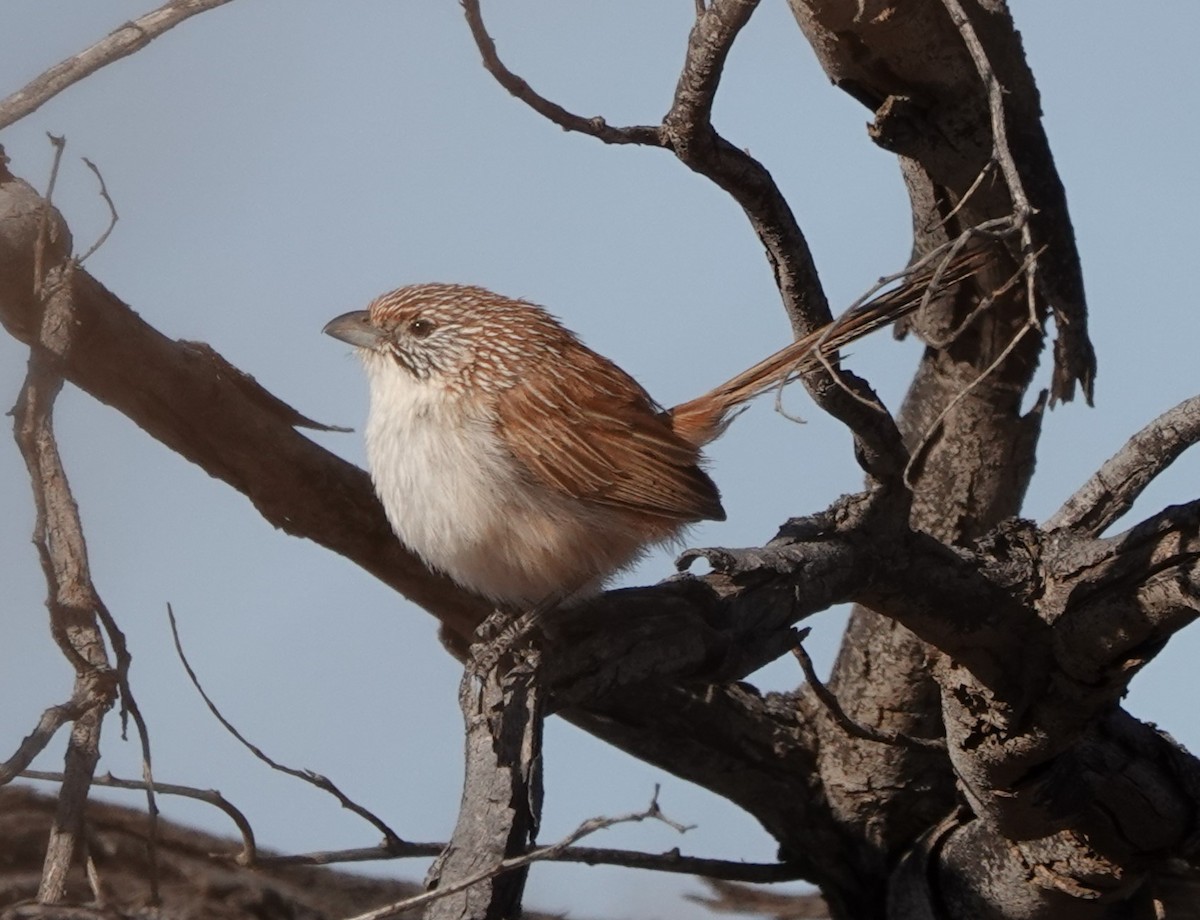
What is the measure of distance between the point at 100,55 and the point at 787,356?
73.6 inches

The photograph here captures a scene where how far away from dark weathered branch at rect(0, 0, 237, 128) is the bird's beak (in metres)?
1.17

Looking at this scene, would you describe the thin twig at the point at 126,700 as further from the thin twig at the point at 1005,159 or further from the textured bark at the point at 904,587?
the thin twig at the point at 1005,159

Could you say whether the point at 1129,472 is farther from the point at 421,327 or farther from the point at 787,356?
the point at 421,327

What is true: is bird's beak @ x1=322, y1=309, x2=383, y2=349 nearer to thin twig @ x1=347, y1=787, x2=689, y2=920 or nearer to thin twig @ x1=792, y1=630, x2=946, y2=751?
thin twig @ x1=792, y1=630, x2=946, y2=751

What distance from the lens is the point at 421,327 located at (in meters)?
4.41

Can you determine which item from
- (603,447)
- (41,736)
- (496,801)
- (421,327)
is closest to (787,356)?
(603,447)

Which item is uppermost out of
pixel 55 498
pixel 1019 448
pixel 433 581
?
pixel 1019 448

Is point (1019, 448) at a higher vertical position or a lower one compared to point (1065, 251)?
lower

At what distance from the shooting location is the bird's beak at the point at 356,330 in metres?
4.44

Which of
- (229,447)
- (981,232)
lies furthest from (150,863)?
(981,232)

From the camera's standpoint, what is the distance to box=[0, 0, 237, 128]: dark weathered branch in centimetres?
347

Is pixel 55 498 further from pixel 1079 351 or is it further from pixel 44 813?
pixel 1079 351

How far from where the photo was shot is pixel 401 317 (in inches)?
175

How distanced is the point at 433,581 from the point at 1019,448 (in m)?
2.09
